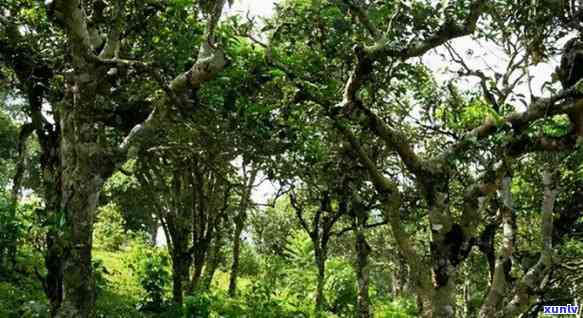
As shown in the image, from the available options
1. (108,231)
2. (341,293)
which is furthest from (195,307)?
(108,231)

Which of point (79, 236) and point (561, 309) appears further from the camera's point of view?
point (561, 309)

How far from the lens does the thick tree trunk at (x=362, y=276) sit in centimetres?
1653

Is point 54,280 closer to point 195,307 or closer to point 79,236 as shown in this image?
point 79,236

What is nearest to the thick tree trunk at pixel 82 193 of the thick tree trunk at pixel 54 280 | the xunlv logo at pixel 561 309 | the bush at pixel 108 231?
the thick tree trunk at pixel 54 280

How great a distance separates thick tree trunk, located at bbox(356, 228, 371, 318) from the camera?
54.2 feet

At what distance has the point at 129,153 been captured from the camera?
841cm

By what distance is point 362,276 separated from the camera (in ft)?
55.8

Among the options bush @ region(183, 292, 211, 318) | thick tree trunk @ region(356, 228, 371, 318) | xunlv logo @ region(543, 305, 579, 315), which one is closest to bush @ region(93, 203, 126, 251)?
thick tree trunk @ region(356, 228, 371, 318)

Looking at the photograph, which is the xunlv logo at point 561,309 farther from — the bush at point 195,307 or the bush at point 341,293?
the bush at point 195,307

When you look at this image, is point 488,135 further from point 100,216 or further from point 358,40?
point 100,216

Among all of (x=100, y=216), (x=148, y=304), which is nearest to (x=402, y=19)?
(x=148, y=304)

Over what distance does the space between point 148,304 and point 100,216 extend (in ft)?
66.2

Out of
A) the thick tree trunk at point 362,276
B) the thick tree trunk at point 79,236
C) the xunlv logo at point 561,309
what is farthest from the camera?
the thick tree trunk at point 362,276

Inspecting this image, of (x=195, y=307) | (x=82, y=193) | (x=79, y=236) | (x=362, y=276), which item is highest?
(x=82, y=193)
